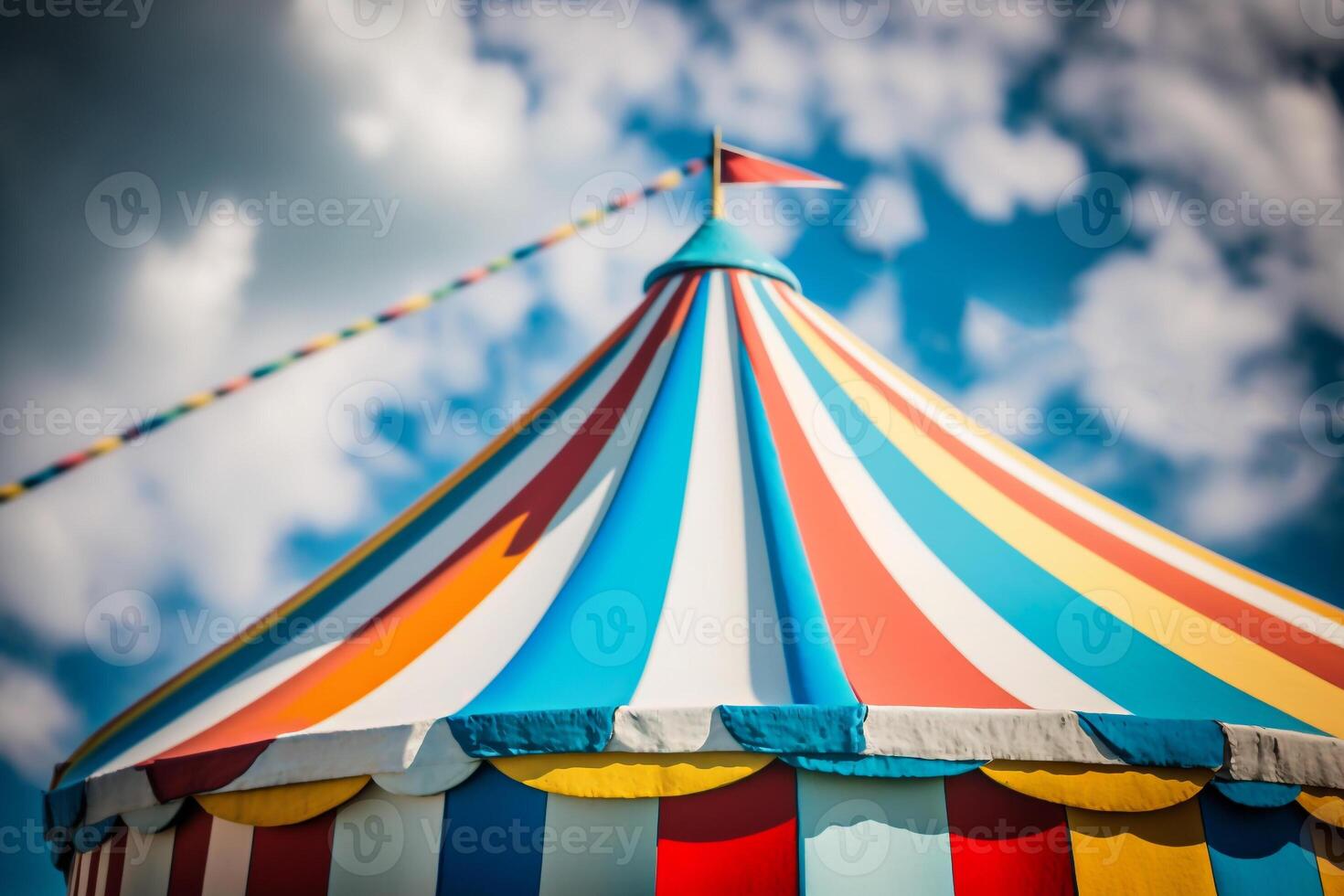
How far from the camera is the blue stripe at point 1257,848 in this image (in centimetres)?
208

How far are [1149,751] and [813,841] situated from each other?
73cm

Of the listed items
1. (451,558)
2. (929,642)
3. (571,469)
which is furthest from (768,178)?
(929,642)

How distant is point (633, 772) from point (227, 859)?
1.05 metres

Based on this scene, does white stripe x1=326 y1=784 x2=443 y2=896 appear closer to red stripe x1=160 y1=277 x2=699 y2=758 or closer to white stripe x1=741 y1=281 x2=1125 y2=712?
red stripe x1=160 y1=277 x2=699 y2=758

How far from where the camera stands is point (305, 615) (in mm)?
3121

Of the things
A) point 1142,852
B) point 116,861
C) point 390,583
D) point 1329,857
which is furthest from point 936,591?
point 116,861

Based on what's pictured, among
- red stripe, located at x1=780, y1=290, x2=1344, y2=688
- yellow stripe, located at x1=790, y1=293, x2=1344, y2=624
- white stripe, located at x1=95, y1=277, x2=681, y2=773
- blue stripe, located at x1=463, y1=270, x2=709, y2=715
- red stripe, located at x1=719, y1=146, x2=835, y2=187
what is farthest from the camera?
red stripe, located at x1=719, y1=146, x2=835, y2=187

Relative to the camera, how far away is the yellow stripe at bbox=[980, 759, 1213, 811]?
6.79 ft

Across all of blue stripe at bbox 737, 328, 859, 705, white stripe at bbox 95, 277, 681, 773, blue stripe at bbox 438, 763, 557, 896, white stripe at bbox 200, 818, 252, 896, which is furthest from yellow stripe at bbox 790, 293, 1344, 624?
white stripe at bbox 200, 818, 252, 896

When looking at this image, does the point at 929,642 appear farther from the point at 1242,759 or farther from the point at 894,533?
the point at 1242,759

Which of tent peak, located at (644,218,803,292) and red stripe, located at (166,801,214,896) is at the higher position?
tent peak, located at (644,218,803,292)

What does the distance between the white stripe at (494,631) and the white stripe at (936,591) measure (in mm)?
636

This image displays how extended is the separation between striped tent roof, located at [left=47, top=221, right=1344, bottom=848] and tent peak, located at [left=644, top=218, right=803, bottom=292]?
446 millimetres

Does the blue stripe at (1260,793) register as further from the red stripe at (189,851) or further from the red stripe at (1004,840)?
the red stripe at (189,851)
